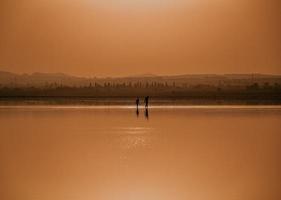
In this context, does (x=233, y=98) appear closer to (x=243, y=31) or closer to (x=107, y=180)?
(x=243, y=31)

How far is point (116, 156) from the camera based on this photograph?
1.42 metres

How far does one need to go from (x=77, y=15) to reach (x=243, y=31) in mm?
721

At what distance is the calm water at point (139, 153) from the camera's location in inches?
54.8

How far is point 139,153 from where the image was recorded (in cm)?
142

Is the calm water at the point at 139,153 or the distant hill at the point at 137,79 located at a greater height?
the distant hill at the point at 137,79

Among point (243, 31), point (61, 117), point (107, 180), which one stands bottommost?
point (107, 180)

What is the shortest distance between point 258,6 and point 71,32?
82 centimetres

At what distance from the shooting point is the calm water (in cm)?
139

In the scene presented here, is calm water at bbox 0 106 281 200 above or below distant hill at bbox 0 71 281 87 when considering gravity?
below

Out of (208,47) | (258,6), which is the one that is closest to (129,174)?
(208,47)

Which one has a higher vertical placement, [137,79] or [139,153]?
[137,79]

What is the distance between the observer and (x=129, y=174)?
1.41 meters

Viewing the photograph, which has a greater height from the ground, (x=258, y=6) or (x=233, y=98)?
(x=258, y=6)

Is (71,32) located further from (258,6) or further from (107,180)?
(258,6)
